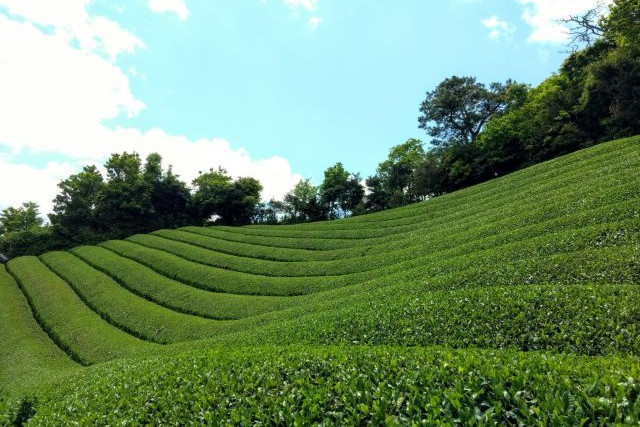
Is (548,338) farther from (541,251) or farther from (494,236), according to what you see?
(494,236)

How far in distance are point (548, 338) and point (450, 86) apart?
76190 mm

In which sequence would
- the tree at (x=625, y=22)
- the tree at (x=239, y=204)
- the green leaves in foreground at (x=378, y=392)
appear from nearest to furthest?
the green leaves in foreground at (x=378, y=392) < the tree at (x=625, y=22) < the tree at (x=239, y=204)

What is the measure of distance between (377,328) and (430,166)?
5962cm

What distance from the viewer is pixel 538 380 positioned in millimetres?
4883

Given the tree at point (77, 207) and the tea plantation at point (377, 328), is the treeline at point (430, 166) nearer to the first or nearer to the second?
the tree at point (77, 207)

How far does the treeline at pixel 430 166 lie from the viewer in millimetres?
41750

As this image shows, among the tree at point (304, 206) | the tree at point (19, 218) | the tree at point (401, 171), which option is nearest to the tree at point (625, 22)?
the tree at point (401, 171)

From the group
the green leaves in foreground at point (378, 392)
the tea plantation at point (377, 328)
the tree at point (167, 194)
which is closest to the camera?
the green leaves in foreground at point (378, 392)

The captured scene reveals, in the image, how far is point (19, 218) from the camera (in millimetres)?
80250

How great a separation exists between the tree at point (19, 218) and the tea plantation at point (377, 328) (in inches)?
1974

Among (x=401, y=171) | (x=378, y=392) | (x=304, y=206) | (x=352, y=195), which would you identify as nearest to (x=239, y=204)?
(x=304, y=206)

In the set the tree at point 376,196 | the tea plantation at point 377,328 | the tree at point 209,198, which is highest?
the tree at point 209,198

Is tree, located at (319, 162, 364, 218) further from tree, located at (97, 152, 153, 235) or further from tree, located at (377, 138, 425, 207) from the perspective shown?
tree, located at (97, 152, 153, 235)

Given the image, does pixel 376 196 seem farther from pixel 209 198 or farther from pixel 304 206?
pixel 209 198
